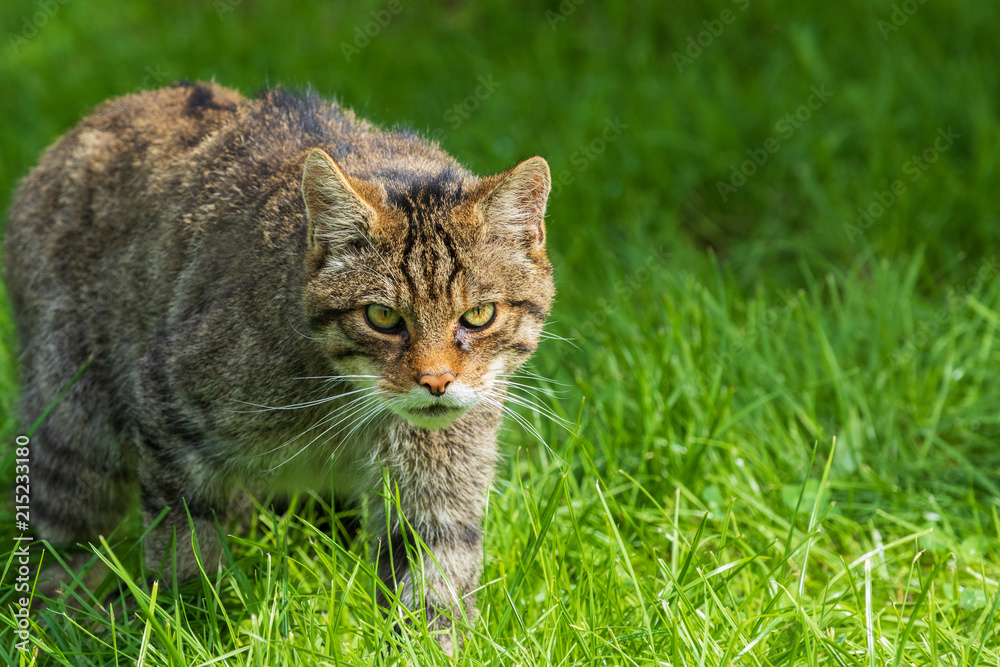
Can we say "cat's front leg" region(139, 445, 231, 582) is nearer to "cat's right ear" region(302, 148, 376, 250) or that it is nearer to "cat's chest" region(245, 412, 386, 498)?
"cat's chest" region(245, 412, 386, 498)

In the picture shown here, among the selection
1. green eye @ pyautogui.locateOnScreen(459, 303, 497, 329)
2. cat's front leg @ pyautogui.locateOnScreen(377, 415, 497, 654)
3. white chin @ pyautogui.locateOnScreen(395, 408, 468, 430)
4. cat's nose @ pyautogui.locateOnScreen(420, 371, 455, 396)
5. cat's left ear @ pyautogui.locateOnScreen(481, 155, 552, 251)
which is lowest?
cat's front leg @ pyautogui.locateOnScreen(377, 415, 497, 654)

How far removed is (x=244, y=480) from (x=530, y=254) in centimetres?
129

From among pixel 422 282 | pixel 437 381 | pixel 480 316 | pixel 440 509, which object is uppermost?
pixel 422 282

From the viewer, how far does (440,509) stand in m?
3.38

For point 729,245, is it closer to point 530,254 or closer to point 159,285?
point 530,254

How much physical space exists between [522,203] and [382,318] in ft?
1.87

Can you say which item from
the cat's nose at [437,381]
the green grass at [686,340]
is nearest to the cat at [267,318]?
the cat's nose at [437,381]

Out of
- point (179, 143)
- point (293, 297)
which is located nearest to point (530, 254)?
point (293, 297)

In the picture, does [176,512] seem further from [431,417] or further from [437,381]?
[437,381]

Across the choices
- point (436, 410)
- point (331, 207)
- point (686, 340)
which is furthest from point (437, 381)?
point (686, 340)

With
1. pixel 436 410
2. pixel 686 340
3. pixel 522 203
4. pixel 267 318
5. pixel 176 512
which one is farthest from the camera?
pixel 686 340

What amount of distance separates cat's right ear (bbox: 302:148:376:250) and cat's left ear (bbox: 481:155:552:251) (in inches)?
15.0

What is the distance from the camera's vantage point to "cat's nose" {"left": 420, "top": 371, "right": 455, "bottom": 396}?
2.89m

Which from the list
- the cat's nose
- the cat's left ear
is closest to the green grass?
the cat's nose
